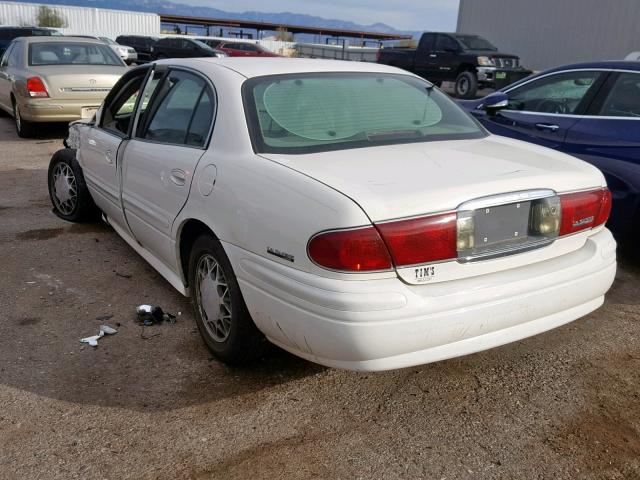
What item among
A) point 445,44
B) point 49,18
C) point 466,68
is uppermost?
point 49,18

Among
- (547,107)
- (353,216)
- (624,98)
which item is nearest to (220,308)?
(353,216)

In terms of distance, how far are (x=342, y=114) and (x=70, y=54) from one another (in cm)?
815

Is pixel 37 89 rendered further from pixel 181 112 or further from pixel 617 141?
pixel 617 141

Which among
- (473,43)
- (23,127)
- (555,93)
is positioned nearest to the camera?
(555,93)

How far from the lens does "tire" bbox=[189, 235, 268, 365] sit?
9.65 ft

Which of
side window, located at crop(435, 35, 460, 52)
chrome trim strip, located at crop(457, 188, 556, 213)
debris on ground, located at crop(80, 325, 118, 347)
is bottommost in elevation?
debris on ground, located at crop(80, 325, 118, 347)

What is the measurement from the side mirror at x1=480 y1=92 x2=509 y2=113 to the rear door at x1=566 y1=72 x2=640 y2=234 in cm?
68

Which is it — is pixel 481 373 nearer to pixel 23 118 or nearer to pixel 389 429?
pixel 389 429

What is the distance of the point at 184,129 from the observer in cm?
353

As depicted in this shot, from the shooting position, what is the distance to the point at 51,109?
30.1 ft

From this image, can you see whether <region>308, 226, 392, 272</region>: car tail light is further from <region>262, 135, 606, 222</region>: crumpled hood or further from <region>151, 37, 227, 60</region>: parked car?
<region>151, 37, 227, 60</region>: parked car

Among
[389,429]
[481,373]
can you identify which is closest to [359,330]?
[389,429]

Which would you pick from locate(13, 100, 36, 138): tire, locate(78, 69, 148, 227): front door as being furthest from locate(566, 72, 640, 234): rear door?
locate(13, 100, 36, 138): tire

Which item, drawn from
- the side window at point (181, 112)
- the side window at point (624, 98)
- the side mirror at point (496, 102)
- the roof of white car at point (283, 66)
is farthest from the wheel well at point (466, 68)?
the side window at point (181, 112)
